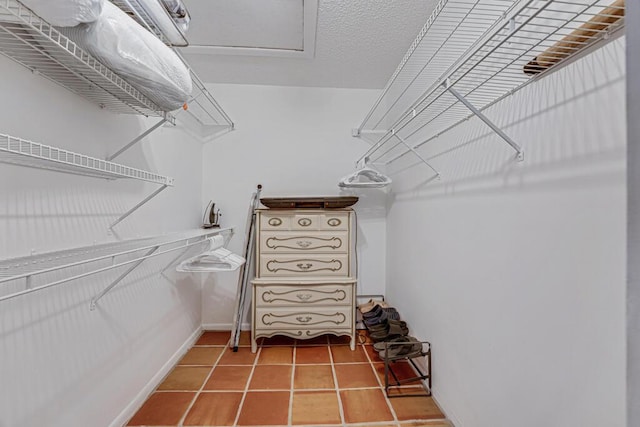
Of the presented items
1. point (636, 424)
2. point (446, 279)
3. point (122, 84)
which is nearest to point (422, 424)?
point (446, 279)

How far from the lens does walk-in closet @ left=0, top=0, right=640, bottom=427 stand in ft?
2.56

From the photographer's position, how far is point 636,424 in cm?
30

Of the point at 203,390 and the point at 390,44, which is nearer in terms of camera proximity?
the point at 203,390

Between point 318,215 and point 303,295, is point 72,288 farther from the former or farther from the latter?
point 318,215

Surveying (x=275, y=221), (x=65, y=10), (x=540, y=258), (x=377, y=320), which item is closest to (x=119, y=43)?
(x=65, y=10)

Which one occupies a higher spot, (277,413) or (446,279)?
(446,279)

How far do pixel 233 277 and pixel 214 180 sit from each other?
3.13ft

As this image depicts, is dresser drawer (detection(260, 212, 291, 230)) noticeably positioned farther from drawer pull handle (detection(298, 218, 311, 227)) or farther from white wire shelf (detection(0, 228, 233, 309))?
white wire shelf (detection(0, 228, 233, 309))

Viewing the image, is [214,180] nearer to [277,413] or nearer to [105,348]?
[105,348]

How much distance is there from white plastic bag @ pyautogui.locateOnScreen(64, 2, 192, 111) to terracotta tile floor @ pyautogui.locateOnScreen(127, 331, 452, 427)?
1670 millimetres

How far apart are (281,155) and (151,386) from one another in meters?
2.05

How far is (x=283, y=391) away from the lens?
182 cm

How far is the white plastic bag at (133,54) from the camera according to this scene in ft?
2.81

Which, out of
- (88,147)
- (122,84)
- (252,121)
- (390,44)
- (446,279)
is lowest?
(446,279)
